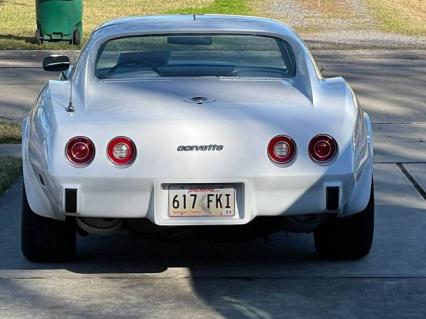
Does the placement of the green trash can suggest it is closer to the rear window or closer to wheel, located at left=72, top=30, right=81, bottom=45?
wheel, located at left=72, top=30, right=81, bottom=45

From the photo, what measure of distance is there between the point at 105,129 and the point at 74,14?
1420 cm

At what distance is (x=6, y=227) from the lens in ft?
23.9

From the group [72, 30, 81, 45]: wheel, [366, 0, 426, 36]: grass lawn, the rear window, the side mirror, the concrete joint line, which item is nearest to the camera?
the rear window

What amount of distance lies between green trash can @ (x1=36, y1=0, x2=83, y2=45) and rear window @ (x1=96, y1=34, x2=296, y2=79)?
487 inches

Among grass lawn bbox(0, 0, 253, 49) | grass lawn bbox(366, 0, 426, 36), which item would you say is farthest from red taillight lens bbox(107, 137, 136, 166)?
grass lawn bbox(366, 0, 426, 36)

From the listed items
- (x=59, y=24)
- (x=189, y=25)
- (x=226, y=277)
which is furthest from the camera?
(x=59, y=24)

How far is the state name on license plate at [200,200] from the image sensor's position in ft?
18.5

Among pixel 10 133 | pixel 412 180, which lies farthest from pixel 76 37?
pixel 412 180

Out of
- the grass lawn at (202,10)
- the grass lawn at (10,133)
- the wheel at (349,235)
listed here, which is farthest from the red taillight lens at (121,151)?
the grass lawn at (202,10)

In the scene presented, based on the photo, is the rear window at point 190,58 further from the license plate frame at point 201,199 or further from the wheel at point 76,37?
the wheel at point 76,37

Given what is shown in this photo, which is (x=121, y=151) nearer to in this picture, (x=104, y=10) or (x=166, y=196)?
(x=166, y=196)

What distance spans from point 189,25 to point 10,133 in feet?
13.8

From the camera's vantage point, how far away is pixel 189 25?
22.4 feet

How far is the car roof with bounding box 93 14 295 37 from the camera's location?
6.74 metres
